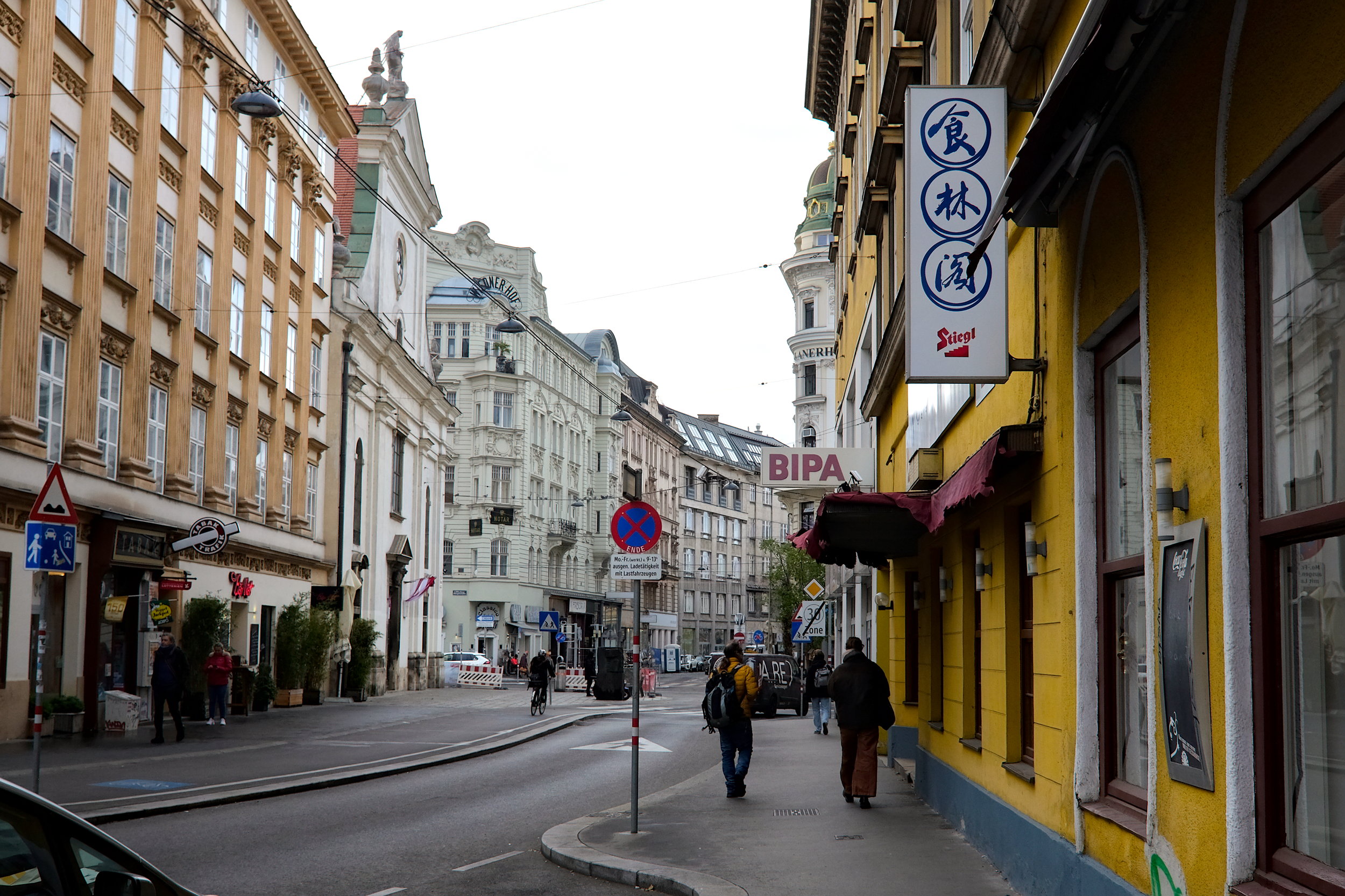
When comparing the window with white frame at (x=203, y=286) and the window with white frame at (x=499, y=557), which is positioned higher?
the window with white frame at (x=203, y=286)

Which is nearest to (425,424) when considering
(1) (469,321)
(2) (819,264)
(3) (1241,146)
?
(1) (469,321)

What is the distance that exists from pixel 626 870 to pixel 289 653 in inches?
981

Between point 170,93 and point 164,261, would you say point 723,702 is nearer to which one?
point 164,261

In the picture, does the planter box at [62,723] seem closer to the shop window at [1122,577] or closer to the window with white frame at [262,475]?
the window with white frame at [262,475]

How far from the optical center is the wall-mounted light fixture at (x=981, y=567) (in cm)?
1081

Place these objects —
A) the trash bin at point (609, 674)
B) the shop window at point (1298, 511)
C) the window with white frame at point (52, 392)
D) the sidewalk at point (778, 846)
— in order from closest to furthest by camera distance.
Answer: the shop window at point (1298, 511), the sidewalk at point (778, 846), the window with white frame at point (52, 392), the trash bin at point (609, 674)

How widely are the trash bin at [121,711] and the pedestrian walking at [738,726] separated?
38.9 ft

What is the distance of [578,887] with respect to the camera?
32.5 ft

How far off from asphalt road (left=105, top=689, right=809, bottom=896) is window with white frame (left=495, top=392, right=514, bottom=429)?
50.9 m

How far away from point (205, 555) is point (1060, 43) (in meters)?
24.5

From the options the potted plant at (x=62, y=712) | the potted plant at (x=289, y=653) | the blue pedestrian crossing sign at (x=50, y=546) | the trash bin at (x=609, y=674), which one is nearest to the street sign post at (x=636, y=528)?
the blue pedestrian crossing sign at (x=50, y=546)

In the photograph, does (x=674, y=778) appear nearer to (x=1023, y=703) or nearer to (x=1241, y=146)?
(x=1023, y=703)

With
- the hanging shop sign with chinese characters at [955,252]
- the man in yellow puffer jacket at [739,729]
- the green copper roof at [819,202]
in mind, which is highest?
the green copper roof at [819,202]

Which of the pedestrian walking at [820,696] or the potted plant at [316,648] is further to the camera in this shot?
the potted plant at [316,648]
